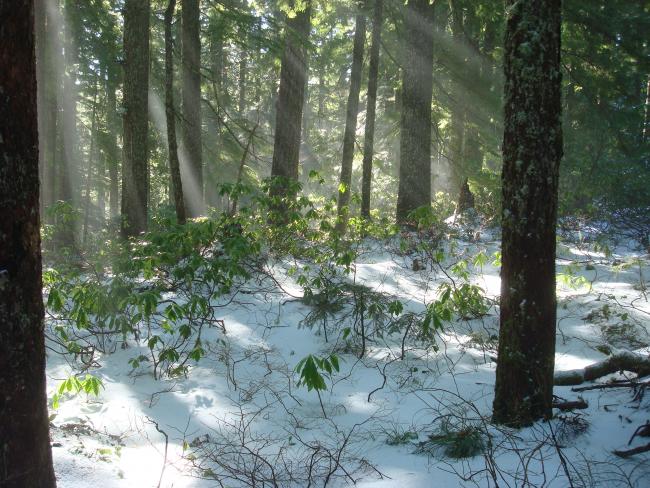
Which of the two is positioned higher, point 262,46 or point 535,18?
point 262,46

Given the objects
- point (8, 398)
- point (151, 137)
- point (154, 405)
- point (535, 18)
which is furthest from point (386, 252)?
point (151, 137)

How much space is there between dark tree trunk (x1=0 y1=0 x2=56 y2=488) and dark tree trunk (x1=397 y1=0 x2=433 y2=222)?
349 inches

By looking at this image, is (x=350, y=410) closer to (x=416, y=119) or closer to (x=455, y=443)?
(x=455, y=443)

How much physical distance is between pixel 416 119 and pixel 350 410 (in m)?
7.84

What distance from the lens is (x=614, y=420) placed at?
337cm

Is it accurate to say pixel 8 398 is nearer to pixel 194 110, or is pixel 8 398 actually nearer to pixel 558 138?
pixel 558 138

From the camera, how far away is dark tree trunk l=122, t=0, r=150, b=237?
906 cm

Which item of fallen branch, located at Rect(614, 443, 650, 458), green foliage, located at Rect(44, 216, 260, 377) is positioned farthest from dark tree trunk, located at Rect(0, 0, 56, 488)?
fallen branch, located at Rect(614, 443, 650, 458)

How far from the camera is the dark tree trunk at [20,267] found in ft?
6.89

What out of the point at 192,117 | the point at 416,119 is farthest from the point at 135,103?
the point at 416,119

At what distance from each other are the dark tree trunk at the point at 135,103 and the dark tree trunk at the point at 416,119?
218 inches

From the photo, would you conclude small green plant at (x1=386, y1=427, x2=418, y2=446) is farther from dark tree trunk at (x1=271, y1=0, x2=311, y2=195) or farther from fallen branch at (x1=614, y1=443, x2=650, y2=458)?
dark tree trunk at (x1=271, y1=0, x2=311, y2=195)

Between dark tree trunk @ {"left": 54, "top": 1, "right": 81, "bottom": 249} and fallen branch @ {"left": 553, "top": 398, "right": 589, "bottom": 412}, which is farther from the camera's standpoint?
dark tree trunk @ {"left": 54, "top": 1, "right": 81, "bottom": 249}

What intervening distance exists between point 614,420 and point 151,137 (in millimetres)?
17083
